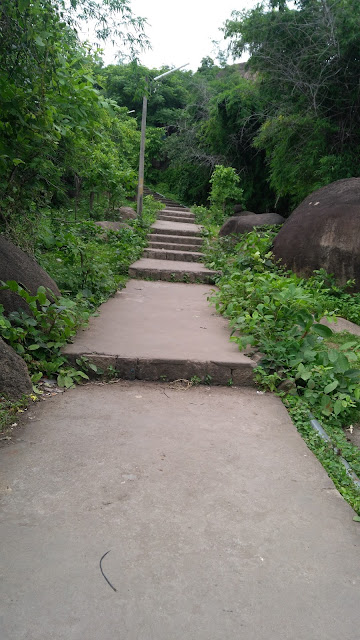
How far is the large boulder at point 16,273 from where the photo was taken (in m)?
3.56

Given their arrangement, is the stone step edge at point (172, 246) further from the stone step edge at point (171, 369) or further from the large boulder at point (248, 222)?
the stone step edge at point (171, 369)

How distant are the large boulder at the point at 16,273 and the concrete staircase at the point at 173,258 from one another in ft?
11.7

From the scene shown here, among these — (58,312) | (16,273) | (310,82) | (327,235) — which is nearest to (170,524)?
(58,312)

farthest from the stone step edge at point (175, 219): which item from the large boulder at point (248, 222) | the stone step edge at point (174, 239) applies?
the large boulder at point (248, 222)

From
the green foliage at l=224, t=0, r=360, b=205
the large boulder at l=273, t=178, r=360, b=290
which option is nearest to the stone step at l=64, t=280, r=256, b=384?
the large boulder at l=273, t=178, r=360, b=290

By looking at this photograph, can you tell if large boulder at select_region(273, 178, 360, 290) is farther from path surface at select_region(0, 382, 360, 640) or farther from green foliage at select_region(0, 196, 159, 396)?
path surface at select_region(0, 382, 360, 640)

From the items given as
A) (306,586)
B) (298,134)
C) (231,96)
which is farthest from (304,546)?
(231,96)

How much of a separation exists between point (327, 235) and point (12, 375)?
5040mm

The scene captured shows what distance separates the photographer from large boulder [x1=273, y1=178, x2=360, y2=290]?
20.3 ft

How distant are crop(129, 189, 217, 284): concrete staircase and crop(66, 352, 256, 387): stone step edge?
435 centimetres

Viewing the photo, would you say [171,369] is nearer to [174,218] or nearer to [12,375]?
[12,375]

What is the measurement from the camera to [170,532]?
182cm

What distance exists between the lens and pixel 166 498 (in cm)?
204

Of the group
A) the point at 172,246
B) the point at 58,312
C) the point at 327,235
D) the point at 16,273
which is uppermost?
the point at 327,235
